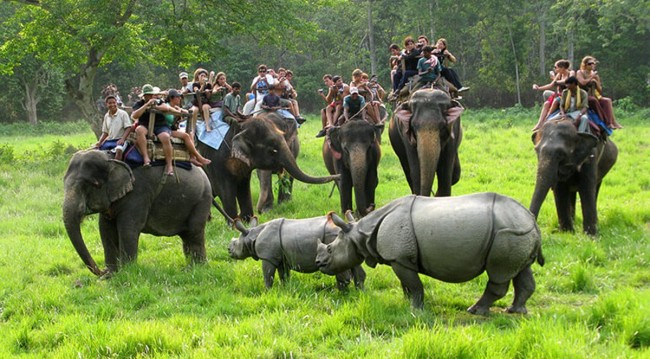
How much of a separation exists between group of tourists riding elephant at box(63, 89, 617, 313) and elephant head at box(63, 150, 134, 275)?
0.04ft

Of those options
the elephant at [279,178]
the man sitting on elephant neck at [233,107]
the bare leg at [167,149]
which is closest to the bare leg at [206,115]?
the man sitting on elephant neck at [233,107]

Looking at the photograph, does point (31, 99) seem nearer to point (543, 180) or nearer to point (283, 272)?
point (283, 272)

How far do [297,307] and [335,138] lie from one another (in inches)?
235

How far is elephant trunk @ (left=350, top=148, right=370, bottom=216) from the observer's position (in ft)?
A: 36.0

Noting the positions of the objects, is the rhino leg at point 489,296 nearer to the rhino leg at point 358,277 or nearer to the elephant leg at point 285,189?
the rhino leg at point 358,277

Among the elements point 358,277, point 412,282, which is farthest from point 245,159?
point 412,282

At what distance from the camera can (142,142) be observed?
29.3 feet

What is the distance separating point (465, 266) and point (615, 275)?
9.77 ft

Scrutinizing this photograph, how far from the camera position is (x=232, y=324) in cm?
623

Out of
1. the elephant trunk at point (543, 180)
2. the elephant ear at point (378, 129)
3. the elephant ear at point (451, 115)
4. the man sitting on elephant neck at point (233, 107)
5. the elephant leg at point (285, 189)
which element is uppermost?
the man sitting on elephant neck at point (233, 107)

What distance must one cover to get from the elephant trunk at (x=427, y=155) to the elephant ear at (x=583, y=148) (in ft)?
6.54

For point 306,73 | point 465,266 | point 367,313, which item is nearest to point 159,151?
point 367,313

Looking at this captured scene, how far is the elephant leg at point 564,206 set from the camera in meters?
10.4

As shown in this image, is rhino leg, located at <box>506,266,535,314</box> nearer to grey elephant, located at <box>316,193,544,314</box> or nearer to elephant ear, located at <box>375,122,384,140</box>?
grey elephant, located at <box>316,193,544,314</box>
